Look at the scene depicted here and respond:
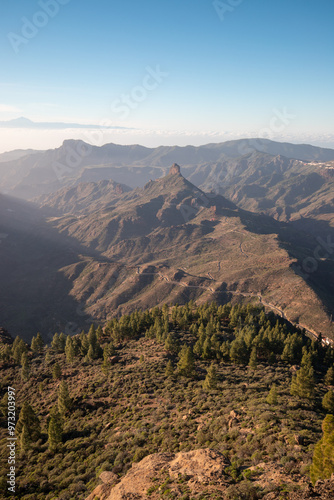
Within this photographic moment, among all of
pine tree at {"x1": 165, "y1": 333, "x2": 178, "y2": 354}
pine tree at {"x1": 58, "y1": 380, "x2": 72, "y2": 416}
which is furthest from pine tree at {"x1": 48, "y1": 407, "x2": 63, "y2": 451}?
pine tree at {"x1": 165, "y1": 333, "x2": 178, "y2": 354}

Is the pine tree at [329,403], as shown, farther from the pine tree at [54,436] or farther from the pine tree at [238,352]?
the pine tree at [54,436]

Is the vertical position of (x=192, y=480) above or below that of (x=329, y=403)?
above

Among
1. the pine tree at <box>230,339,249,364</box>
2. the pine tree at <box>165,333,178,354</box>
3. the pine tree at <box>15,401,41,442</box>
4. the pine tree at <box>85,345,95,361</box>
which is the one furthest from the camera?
the pine tree at <box>85,345,95,361</box>

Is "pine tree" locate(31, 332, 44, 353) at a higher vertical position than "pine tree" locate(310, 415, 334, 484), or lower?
lower

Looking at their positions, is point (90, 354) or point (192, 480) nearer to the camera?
point (192, 480)

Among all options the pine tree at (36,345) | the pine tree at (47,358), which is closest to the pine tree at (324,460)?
the pine tree at (47,358)

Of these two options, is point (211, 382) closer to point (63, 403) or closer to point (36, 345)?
point (63, 403)

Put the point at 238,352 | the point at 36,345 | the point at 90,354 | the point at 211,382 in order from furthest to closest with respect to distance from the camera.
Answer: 1. the point at 36,345
2. the point at 90,354
3. the point at 238,352
4. the point at 211,382

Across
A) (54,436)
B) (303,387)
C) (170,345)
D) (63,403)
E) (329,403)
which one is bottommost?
(63,403)

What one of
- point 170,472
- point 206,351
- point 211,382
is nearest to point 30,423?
point 170,472

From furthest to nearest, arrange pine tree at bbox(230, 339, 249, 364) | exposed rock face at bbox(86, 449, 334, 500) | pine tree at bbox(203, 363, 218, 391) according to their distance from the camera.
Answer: pine tree at bbox(230, 339, 249, 364) < pine tree at bbox(203, 363, 218, 391) < exposed rock face at bbox(86, 449, 334, 500)

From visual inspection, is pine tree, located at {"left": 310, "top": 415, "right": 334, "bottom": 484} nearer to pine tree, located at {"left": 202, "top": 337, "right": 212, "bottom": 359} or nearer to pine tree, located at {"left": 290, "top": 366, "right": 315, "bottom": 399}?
pine tree, located at {"left": 290, "top": 366, "right": 315, "bottom": 399}
